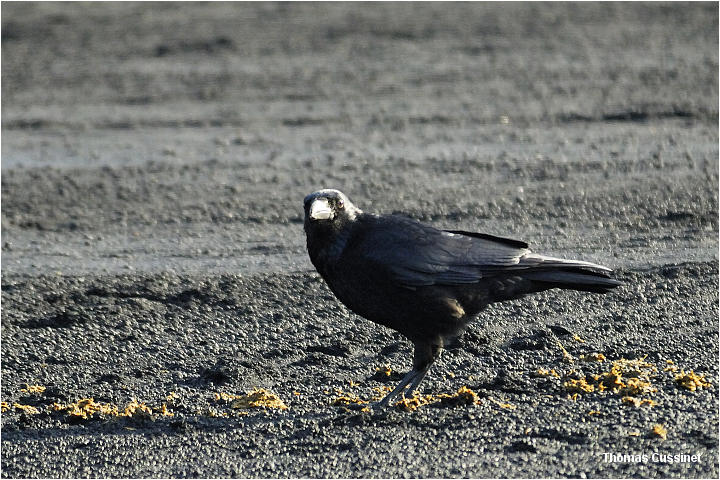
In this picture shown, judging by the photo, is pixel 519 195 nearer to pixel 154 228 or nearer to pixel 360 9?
pixel 154 228

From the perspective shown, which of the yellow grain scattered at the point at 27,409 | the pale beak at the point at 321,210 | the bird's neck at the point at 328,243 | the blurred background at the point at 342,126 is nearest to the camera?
the pale beak at the point at 321,210

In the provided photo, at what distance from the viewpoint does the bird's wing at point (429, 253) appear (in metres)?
5.34

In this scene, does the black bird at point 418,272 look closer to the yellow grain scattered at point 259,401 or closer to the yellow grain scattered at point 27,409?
the yellow grain scattered at point 259,401

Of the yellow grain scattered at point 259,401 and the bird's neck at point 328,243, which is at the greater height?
the bird's neck at point 328,243

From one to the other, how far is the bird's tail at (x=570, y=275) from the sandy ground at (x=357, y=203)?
1.58 ft

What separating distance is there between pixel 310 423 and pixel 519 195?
4.12 meters

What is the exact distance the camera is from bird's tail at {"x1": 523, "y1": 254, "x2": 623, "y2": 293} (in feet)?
18.1

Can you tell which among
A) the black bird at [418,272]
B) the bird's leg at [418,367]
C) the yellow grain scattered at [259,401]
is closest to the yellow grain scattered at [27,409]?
the yellow grain scattered at [259,401]

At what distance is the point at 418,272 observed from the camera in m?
5.36

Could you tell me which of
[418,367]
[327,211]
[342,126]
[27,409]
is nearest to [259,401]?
[418,367]

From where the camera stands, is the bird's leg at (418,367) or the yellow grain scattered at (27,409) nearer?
the bird's leg at (418,367)

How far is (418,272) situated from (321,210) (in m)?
0.55

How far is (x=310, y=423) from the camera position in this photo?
211 inches

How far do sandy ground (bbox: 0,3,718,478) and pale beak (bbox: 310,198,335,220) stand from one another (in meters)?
0.96
